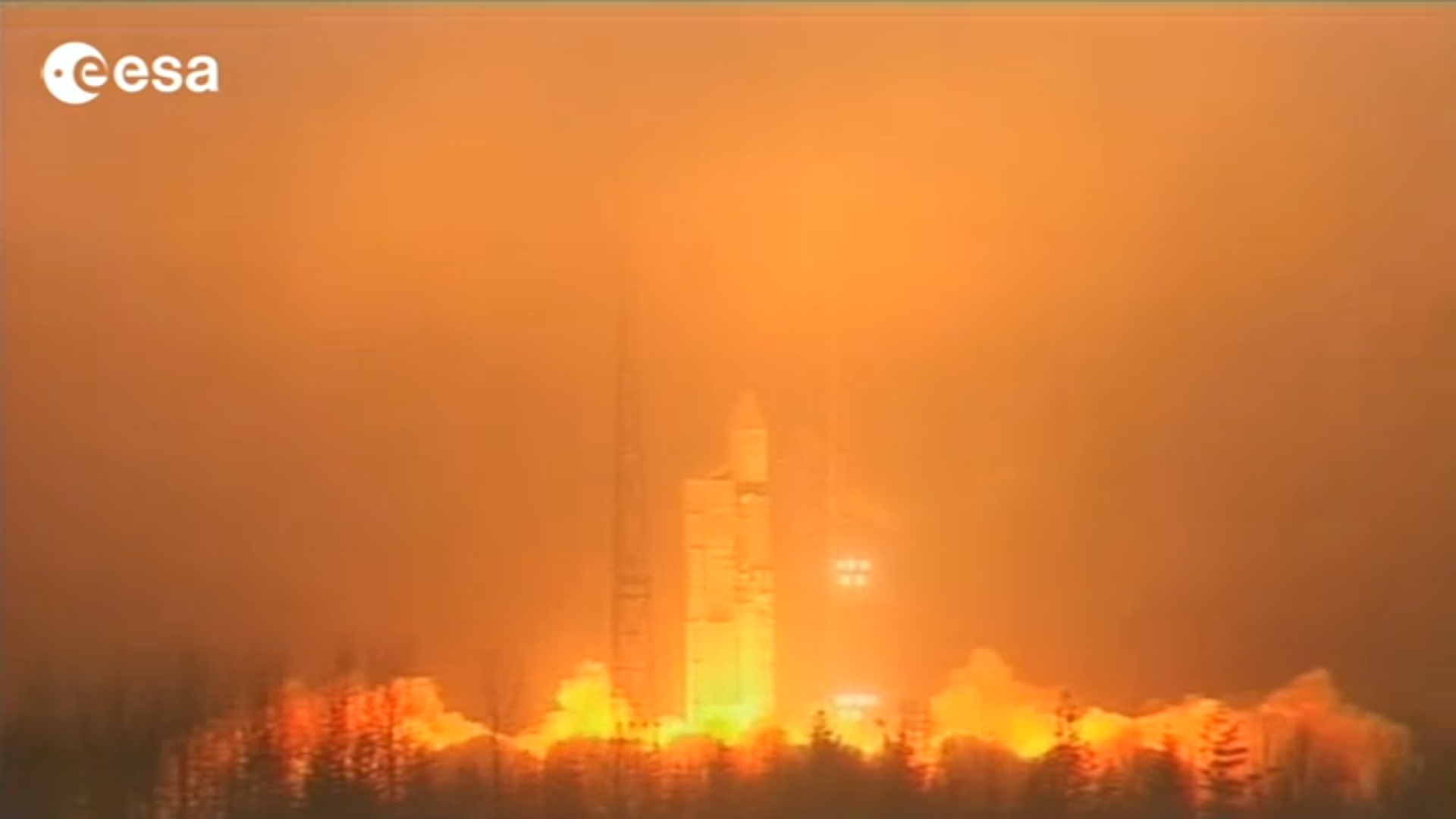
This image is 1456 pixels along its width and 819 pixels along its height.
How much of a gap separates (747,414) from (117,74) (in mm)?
472

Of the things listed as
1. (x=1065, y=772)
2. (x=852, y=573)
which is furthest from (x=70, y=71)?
(x=1065, y=772)

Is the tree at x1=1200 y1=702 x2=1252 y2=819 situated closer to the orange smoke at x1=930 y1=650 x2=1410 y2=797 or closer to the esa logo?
the orange smoke at x1=930 y1=650 x2=1410 y2=797

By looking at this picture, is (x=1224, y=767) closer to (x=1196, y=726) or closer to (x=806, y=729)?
(x=1196, y=726)

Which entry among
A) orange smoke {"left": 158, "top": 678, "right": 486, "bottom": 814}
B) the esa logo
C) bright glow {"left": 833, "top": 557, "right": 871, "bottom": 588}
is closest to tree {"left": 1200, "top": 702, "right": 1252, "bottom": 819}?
bright glow {"left": 833, "top": 557, "right": 871, "bottom": 588}

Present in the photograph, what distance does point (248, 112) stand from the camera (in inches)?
56.3

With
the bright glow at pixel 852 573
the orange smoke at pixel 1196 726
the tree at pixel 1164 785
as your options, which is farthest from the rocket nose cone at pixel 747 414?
the tree at pixel 1164 785

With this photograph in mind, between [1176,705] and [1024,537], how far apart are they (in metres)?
0.15

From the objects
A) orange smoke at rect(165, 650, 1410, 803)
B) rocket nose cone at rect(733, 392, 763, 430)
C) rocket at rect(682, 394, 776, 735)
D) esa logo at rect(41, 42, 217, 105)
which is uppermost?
esa logo at rect(41, 42, 217, 105)

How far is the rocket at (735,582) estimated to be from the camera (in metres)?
1.42

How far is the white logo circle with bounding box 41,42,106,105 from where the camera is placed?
142cm

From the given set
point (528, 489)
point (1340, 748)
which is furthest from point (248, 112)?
point (1340, 748)

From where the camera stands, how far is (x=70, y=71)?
142 centimetres

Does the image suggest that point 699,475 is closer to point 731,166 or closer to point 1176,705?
point 731,166

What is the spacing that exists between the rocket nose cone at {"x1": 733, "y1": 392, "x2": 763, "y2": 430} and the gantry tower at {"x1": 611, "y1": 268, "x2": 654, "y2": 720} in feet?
0.21
